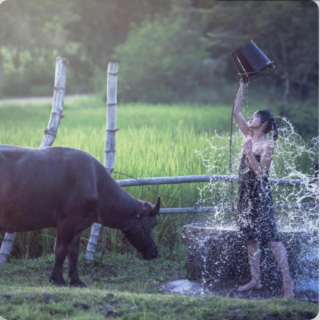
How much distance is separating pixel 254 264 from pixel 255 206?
46 centimetres

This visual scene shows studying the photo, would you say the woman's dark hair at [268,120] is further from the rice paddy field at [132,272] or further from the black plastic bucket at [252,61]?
the rice paddy field at [132,272]

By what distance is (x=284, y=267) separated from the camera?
5.22m

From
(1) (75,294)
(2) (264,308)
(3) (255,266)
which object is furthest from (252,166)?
(1) (75,294)

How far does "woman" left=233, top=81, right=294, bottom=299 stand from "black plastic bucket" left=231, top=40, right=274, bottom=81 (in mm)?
125

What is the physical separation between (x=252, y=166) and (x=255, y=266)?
0.79 metres

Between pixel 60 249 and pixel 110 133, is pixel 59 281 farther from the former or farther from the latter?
pixel 110 133

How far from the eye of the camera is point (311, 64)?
18.7m

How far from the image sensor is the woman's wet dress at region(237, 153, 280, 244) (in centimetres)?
530

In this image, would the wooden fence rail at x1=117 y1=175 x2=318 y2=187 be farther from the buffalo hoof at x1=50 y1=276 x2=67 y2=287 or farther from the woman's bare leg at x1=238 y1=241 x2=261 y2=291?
the buffalo hoof at x1=50 y1=276 x2=67 y2=287

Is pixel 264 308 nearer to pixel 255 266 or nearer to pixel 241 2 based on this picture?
pixel 255 266

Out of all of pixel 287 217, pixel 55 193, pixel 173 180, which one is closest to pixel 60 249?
pixel 55 193

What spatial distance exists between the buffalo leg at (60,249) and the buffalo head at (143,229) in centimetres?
55

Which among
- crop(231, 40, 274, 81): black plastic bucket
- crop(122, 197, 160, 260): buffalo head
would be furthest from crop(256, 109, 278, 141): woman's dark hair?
crop(122, 197, 160, 260): buffalo head

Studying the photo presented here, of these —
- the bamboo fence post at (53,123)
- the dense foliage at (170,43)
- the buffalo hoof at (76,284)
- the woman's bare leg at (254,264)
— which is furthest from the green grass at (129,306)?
the dense foliage at (170,43)
